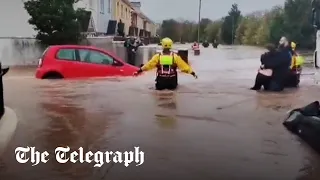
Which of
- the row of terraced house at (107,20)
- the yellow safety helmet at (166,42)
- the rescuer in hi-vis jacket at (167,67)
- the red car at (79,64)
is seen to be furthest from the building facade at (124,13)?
the rescuer in hi-vis jacket at (167,67)

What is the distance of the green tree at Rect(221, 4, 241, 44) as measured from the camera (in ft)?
12.1

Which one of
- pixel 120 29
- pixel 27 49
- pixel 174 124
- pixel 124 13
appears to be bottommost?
pixel 174 124

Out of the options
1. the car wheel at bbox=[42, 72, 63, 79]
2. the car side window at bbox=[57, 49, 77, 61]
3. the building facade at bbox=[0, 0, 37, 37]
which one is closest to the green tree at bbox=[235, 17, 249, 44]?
the building facade at bbox=[0, 0, 37, 37]

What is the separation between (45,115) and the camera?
429cm

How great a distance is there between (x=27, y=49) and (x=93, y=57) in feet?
3.51

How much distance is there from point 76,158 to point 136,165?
0.28 meters

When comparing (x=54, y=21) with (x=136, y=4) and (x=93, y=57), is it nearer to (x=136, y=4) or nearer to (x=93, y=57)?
(x=136, y=4)

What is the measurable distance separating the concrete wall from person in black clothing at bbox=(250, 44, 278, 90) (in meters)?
0.86

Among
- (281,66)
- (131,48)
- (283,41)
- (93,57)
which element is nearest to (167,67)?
(93,57)

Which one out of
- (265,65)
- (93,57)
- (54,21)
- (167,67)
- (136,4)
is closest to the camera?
(136,4)

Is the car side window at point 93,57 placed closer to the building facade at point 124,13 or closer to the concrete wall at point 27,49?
the concrete wall at point 27,49

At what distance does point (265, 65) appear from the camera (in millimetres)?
4867

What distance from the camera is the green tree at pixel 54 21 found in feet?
13.6

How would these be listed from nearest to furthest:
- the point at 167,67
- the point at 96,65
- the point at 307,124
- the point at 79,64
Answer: the point at 307,124 < the point at 167,67 < the point at 79,64 < the point at 96,65
